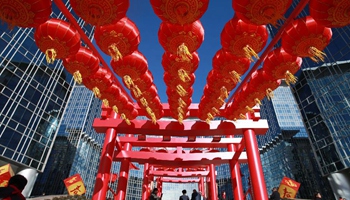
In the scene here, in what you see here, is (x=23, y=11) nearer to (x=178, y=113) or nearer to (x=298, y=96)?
(x=178, y=113)

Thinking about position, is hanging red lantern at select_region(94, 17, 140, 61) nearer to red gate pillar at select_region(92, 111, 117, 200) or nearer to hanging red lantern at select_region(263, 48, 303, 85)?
hanging red lantern at select_region(263, 48, 303, 85)

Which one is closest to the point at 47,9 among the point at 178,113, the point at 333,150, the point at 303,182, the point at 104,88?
the point at 104,88

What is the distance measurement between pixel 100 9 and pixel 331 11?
3.08m

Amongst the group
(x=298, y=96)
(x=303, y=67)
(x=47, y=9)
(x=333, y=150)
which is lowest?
(x=47, y=9)

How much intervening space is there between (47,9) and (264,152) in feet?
199

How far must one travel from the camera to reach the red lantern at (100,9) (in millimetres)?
2824

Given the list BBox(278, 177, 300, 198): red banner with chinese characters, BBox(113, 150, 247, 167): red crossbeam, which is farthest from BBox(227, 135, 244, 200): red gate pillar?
BBox(278, 177, 300, 198): red banner with chinese characters

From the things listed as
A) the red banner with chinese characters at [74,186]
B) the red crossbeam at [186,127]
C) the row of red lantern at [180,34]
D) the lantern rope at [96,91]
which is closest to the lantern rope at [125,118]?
the red crossbeam at [186,127]

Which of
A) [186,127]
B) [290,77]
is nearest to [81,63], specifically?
[186,127]

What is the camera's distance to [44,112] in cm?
2225

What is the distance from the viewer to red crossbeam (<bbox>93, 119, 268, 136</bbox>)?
6625 mm

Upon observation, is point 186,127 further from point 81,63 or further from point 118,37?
point 118,37

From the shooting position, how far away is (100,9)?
9.34 feet

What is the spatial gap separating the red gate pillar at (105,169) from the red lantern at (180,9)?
503 cm
